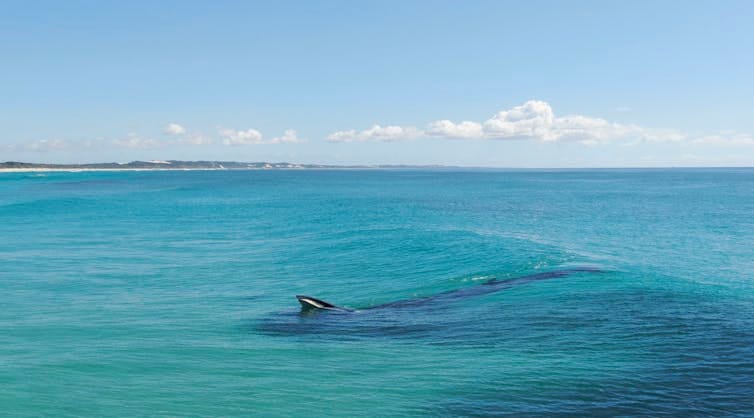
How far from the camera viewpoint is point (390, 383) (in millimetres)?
21266

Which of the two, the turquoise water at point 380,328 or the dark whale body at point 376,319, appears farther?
the dark whale body at point 376,319

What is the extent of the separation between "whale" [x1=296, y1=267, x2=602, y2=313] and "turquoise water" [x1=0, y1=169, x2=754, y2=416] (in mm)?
938

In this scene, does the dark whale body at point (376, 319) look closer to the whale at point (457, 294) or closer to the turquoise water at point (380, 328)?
the whale at point (457, 294)

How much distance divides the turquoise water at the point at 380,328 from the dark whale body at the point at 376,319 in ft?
0.60

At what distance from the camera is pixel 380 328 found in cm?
2795

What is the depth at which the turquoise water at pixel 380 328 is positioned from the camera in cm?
2003

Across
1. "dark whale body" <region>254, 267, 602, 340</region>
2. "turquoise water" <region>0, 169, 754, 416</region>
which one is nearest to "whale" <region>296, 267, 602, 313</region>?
"dark whale body" <region>254, 267, 602, 340</region>

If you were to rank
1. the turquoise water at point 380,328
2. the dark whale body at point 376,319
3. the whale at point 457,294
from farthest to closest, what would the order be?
the whale at point 457,294, the dark whale body at point 376,319, the turquoise water at point 380,328

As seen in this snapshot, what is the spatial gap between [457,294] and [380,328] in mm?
7994

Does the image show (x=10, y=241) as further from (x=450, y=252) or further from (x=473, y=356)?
(x=473, y=356)

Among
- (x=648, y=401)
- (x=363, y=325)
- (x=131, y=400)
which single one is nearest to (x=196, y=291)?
(x=363, y=325)

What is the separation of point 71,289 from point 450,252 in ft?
91.3

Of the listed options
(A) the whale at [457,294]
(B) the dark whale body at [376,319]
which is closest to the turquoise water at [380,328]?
(B) the dark whale body at [376,319]

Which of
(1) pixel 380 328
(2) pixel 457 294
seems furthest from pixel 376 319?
(2) pixel 457 294
